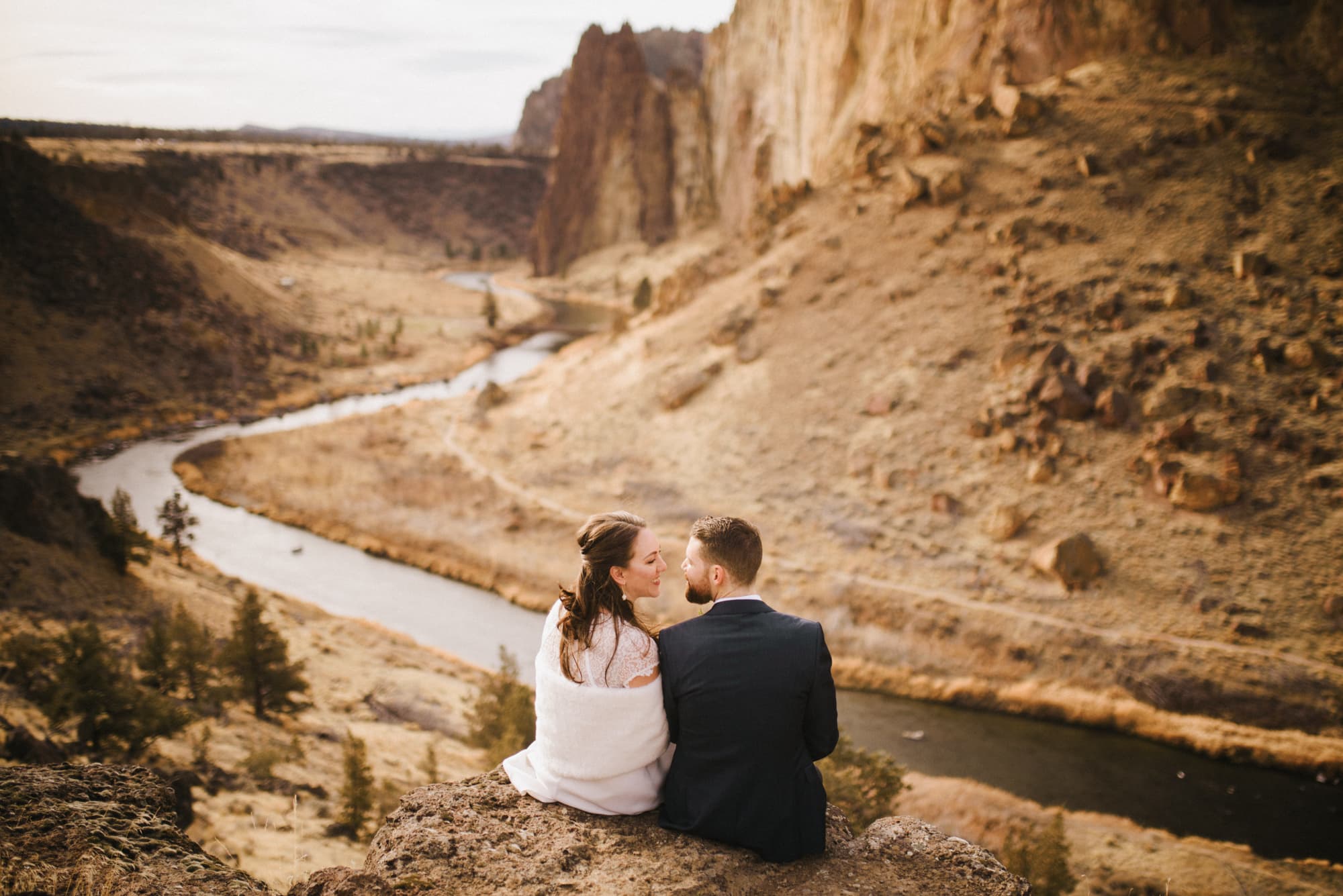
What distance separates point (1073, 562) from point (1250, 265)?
1127cm

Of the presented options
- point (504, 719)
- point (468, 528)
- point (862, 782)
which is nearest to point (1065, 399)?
point (862, 782)

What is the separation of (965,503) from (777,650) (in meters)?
20.9

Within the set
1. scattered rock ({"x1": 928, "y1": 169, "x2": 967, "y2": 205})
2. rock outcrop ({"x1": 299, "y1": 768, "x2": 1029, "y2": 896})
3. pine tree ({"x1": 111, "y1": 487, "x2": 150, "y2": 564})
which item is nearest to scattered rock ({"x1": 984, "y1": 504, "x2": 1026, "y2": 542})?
scattered rock ({"x1": 928, "y1": 169, "x2": 967, "y2": 205})

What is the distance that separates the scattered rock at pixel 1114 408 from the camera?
2370 centimetres

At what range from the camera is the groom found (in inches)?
184

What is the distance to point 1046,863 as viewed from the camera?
1201cm

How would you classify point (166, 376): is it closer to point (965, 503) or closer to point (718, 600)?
point (965, 503)

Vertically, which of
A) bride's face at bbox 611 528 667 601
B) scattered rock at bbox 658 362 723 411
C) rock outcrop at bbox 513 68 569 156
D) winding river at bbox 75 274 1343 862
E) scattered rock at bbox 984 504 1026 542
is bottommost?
winding river at bbox 75 274 1343 862

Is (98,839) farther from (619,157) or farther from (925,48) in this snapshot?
(619,157)

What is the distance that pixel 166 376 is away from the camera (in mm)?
43312

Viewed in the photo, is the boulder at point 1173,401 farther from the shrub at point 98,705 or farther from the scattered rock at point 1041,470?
the shrub at point 98,705

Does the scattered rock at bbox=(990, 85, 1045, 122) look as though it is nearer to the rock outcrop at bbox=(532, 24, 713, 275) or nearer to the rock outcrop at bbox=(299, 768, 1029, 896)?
the rock outcrop at bbox=(299, 768, 1029, 896)

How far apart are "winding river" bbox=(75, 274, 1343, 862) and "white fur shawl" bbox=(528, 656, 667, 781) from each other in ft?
50.5

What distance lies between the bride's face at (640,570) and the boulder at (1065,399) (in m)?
22.4
